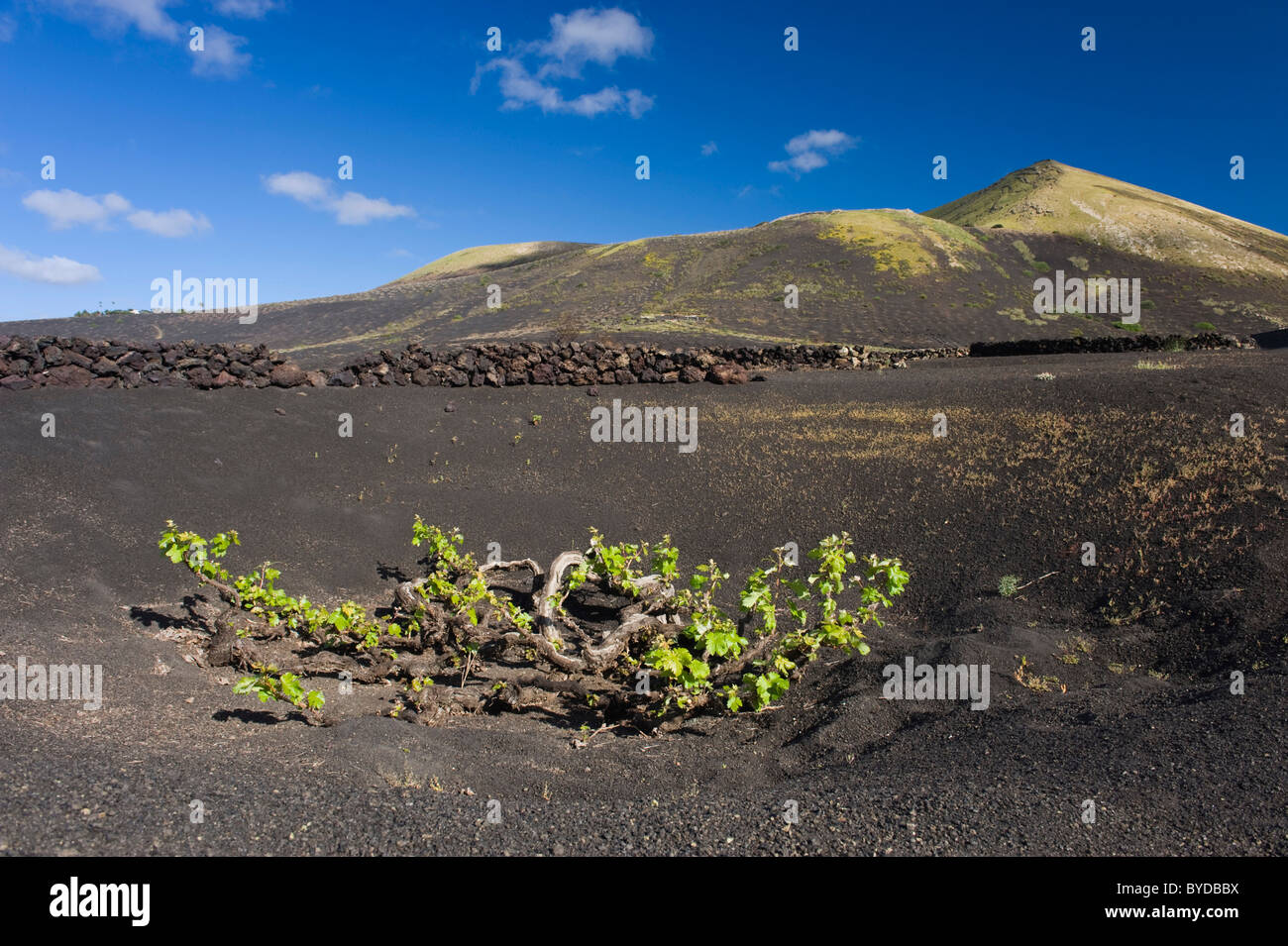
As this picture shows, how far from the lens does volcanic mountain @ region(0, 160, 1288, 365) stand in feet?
151

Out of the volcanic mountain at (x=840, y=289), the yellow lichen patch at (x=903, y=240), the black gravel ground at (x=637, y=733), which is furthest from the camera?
the yellow lichen patch at (x=903, y=240)

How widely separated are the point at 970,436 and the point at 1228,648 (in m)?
7.18

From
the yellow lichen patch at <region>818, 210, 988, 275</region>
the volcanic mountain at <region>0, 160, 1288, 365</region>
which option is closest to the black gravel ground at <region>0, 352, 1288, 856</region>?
the volcanic mountain at <region>0, 160, 1288, 365</region>

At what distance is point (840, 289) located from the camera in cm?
5241

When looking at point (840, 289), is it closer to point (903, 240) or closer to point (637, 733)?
point (903, 240)

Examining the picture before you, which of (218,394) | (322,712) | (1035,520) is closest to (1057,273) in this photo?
(1035,520)

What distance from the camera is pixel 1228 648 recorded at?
21.3ft

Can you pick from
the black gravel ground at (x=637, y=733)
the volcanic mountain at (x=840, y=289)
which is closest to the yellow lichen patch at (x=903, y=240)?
the volcanic mountain at (x=840, y=289)

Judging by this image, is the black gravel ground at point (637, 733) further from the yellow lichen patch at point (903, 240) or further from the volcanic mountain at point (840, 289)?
the yellow lichen patch at point (903, 240)

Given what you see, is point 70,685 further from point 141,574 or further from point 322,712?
point 141,574

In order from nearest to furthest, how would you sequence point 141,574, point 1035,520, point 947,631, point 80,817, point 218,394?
1. point 80,817
2. point 947,631
3. point 141,574
4. point 1035,520
5. point 218,394

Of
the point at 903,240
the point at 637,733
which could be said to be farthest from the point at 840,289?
the point at 637,733

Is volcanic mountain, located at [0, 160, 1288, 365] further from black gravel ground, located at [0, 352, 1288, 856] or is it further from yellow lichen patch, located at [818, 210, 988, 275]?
black gravel ground, located at [0, 352, 1288, 856]

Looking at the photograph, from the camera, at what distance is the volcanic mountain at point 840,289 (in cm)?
4603
